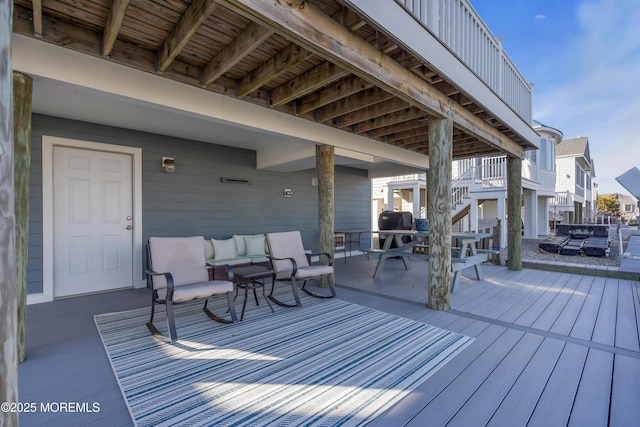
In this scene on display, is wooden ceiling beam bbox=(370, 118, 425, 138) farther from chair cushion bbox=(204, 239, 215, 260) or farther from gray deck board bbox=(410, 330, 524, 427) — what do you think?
chair cushion bbox=(204, 239, 215, 260)

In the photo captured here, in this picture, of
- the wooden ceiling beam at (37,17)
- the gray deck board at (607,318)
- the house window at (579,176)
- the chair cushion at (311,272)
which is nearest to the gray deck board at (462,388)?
the gray deck board at (607,318)

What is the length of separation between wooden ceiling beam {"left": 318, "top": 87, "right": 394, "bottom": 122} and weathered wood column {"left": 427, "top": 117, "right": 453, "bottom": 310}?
694 mm

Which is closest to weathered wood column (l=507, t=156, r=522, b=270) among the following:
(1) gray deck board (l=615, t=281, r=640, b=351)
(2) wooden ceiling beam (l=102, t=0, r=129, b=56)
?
(1) gray deck board (l=615, t=281, r=640, b=351)

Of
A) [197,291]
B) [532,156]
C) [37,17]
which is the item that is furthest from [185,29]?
[532,156]

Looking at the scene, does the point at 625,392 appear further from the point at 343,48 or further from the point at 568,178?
the point at 568,178

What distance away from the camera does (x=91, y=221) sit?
4.40 m

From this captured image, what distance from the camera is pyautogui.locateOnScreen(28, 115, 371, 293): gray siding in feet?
13.0

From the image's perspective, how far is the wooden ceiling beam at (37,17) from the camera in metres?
2.09

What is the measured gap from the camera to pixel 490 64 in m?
4.17

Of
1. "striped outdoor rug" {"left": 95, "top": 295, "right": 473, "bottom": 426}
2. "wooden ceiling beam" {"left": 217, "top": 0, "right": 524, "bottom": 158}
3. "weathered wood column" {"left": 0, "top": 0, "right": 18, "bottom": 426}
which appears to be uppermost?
"wooden ceiling beam" {"left": 217, "top": 0, "right": 524, "bottom": 158}

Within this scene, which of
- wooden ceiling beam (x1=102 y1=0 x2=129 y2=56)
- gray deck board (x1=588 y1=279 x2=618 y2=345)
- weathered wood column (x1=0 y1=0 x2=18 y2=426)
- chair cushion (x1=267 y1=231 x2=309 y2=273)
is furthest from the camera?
chair cushion (x1=267 y1=231 x2=309 y2=273)

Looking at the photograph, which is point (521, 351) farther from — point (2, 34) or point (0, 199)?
point (2, 34)

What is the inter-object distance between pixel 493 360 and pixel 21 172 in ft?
13.0

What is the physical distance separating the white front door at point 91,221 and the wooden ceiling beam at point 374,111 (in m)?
3.50
